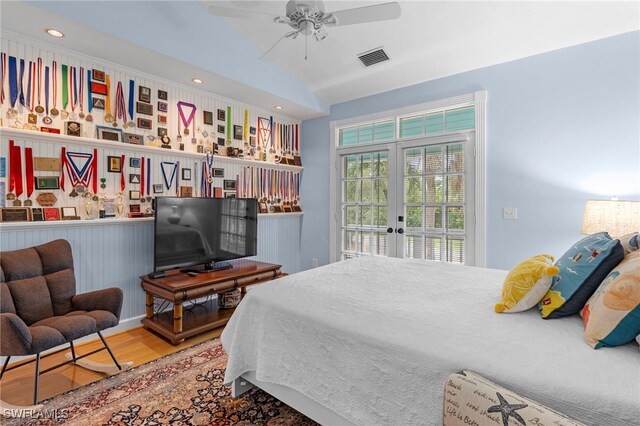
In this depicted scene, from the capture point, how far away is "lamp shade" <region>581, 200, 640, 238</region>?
2244 millimetres

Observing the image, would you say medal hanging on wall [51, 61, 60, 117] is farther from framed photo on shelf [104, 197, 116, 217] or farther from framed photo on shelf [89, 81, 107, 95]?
framed photo on shelf [104, 197, 116, 217]

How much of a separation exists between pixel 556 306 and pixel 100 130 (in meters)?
3.55

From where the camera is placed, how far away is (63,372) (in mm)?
2316

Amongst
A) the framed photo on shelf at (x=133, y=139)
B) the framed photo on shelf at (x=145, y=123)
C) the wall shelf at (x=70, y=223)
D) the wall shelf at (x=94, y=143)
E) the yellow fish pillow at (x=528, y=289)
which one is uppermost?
the framed photo on shelf at (x=145, y=123)

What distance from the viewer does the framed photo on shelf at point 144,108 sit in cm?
315

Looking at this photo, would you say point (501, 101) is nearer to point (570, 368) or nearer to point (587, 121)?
point (587, 121)

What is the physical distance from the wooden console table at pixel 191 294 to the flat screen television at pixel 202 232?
0.17 m

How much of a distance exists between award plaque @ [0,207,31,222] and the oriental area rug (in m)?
1.35

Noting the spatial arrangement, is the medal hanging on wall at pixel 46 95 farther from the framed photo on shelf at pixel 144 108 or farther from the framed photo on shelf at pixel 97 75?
the framed photo on shelf at pixel 144 108

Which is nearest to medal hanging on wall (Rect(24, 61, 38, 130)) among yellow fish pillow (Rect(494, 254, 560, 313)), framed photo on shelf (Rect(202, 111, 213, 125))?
framed photo on shelf (Rect(202, 111, 213, 125))

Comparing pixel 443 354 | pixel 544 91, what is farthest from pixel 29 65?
pixel 544 91

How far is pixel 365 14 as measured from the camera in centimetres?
200

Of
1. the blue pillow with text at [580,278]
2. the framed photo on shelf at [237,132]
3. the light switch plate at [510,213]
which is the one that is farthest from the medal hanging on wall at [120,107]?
the light switch plate at [510,213]

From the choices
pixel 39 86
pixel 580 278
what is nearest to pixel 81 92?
pixel 39 86
